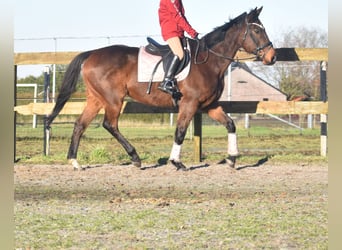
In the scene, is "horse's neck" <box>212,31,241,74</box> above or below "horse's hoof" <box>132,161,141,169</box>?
above

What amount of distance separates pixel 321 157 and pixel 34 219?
6.58m

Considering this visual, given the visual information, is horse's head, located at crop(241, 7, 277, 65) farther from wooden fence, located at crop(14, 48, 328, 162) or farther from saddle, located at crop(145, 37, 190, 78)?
saddle, located at crop(145, 37, 190, 78)

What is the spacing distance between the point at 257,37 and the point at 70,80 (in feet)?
10.5

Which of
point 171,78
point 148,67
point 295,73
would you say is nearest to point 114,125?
point 148,67

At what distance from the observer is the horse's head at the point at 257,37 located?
29.0ft

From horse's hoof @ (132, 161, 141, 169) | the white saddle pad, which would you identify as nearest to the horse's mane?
the white saddle pad

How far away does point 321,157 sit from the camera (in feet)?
32.7

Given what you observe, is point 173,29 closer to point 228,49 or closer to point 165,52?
point 165,52

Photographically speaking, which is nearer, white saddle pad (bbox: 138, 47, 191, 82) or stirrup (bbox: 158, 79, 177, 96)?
stirrup (bbox: 158, 79, 177, 96)

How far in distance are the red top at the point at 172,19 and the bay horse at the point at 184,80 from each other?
0.46 meters

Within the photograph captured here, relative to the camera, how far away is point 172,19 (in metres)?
8.38

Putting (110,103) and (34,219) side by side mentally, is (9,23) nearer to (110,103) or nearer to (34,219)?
(34,219)

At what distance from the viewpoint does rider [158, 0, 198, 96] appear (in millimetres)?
8344

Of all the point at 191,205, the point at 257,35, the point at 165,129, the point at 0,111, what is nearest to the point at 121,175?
the point at 191,205
